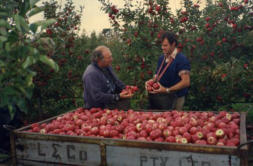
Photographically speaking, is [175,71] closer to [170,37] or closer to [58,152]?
[170,37]

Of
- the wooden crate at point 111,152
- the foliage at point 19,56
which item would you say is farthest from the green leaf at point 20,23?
the wooden crate at point 111,152

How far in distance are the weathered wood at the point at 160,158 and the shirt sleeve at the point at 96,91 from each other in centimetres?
145

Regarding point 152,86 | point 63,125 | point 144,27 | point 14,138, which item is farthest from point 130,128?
point 144,27

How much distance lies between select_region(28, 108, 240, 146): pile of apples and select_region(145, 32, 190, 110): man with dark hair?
0.81 meters

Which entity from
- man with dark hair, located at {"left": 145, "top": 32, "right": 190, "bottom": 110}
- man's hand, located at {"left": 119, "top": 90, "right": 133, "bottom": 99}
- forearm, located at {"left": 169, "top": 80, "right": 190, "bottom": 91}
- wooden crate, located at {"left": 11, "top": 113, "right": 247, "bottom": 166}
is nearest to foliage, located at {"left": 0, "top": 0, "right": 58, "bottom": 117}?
wooden crate, located at {"left": 11, "top": 113, "right": 247, "bottom": 166}

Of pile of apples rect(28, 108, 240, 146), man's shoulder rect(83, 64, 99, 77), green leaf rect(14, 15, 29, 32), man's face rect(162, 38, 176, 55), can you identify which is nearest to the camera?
green leaf rect(14, 15, 29, 32)

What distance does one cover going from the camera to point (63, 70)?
6.63 meters

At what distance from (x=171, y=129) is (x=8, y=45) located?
1678 mm

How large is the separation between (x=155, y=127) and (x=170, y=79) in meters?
1.71

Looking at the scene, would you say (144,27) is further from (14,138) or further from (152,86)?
(14,138)

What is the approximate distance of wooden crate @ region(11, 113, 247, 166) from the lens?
2.19 m

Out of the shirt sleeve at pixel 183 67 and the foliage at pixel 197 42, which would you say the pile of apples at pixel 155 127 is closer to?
the shirt sleeve at pixel 183 67

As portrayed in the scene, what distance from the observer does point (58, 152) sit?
271 centimetres

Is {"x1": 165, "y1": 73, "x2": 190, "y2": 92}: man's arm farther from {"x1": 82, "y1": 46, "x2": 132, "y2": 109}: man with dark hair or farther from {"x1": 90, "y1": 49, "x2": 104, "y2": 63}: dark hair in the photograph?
{"x1": 90, "y1": 49, "x2": 104, "y2": 63}: dark hair
